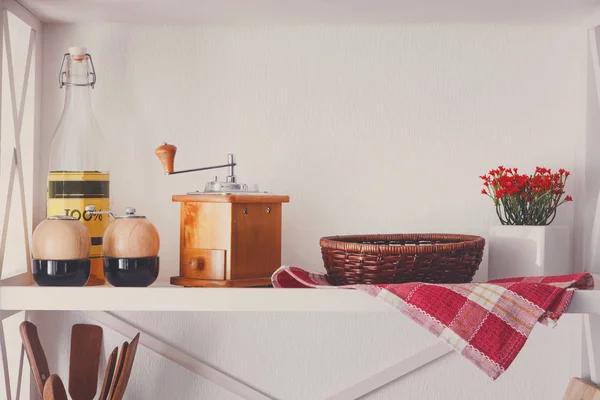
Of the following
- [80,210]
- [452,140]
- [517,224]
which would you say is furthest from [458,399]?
[80,210]

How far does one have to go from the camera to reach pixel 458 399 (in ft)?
3.66

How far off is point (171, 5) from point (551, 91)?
0.59m

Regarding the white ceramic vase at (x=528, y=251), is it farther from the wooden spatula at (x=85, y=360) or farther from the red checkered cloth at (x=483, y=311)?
the wooden spatula at (x=85, y=360)

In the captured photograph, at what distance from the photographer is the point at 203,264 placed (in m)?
0.94

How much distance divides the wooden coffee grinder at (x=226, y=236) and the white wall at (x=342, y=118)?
13cm

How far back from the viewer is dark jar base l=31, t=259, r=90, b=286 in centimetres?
87

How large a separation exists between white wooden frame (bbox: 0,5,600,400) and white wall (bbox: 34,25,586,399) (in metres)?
0.03

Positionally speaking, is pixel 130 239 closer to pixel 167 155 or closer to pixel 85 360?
pixel 167 155

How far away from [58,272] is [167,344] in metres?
0.30

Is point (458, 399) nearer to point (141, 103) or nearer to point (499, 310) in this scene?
point (499, 310)

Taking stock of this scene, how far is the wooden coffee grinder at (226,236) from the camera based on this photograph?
0.92 meters

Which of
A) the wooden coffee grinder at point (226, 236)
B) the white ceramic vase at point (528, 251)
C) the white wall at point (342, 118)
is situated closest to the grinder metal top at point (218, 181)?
the wooden coffee grinder at point (226, 236)

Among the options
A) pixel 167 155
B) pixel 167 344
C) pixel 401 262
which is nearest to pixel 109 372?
pixel 167 344

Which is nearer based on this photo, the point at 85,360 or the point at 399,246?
the point at 399,246
